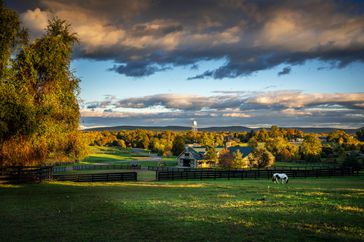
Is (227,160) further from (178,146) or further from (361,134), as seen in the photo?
(361,134)

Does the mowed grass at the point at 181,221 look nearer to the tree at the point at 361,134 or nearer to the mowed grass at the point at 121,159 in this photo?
the mowed grass at the point at 121,159

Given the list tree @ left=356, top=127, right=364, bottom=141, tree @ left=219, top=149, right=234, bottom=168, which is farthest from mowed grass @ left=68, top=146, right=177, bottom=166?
tree @ left=356, top=127, right=364, bottom=141

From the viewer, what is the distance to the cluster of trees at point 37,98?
76.6 feet

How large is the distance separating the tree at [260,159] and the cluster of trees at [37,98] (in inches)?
2225

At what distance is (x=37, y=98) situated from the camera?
88.9 ft

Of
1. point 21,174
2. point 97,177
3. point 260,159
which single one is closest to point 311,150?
point 260,159

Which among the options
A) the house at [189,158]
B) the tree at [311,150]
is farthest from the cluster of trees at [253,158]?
the tree at [311,150]

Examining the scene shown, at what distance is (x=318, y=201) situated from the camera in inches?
705

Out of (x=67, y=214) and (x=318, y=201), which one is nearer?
(x=67, y=214)

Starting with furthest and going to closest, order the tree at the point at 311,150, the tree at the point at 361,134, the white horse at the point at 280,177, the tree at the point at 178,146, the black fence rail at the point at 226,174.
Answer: the tree at the point at 361,134 → the tree at the point at 178,146 → the tree at the point at 311,150 → the black fence rail at the point at 226,174 → the white horse at the point at 280,177

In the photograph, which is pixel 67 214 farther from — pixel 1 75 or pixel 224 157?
pixel 224 157

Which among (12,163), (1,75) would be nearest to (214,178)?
(12,163)

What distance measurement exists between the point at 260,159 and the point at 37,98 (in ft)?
202

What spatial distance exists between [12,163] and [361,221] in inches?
1027
